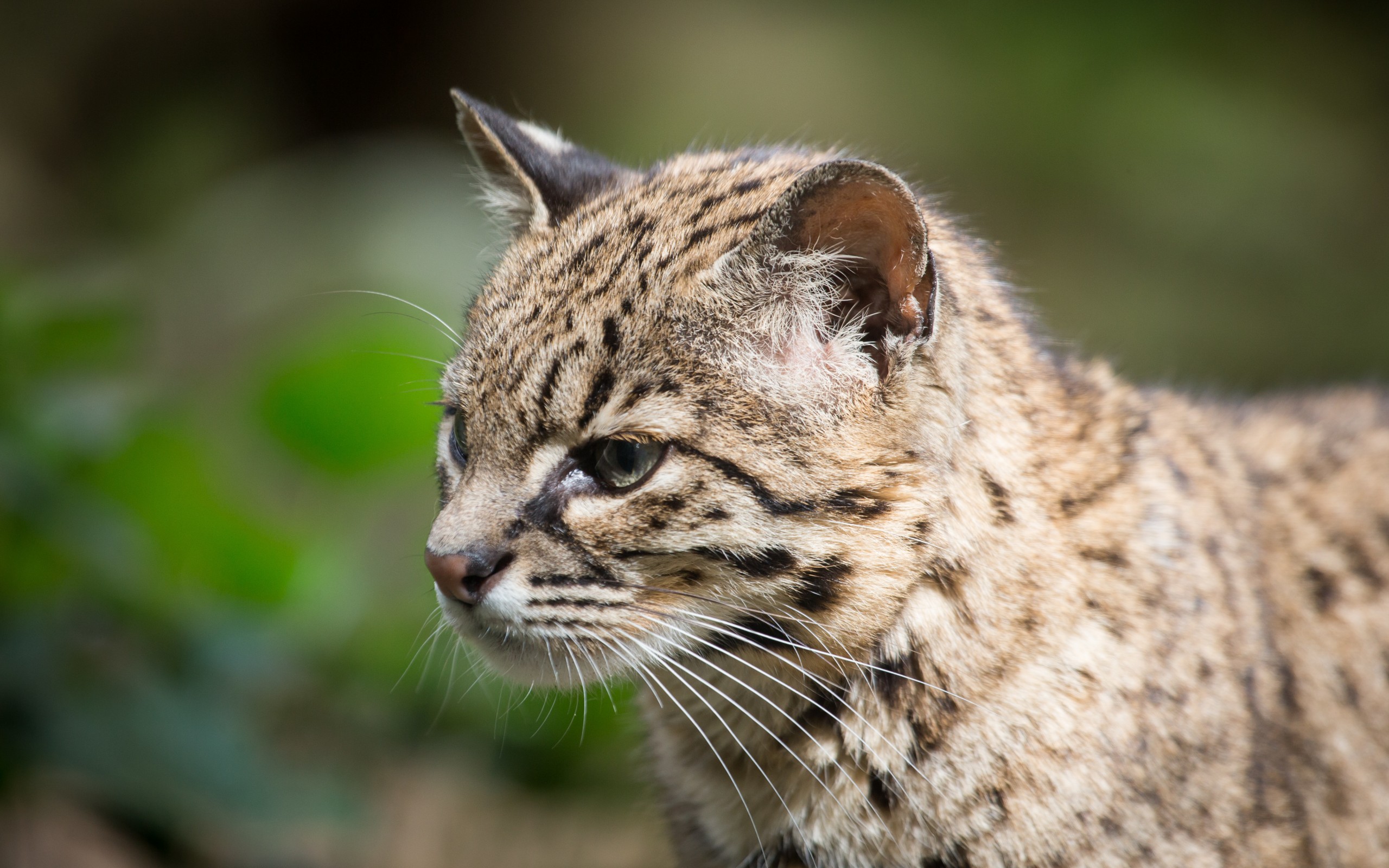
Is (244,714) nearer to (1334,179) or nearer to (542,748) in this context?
(542,748)

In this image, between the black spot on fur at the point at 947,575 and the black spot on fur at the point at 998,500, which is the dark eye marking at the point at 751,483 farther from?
the black spot on fur at the point at 998,500

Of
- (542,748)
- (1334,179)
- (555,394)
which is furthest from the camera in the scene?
(1334,179)

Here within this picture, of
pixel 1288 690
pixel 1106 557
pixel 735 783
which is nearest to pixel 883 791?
pixel 735 783

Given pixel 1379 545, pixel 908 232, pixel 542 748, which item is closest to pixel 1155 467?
pixel 1379 545

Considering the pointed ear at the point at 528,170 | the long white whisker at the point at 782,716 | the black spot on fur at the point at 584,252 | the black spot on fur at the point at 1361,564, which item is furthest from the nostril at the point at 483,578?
the black spot on fur at the point at 1361,564

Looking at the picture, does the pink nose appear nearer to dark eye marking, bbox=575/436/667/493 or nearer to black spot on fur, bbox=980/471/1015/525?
dark eye marking, bbox=575/436/667/493

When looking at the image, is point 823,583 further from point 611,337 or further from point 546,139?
point 546,139
